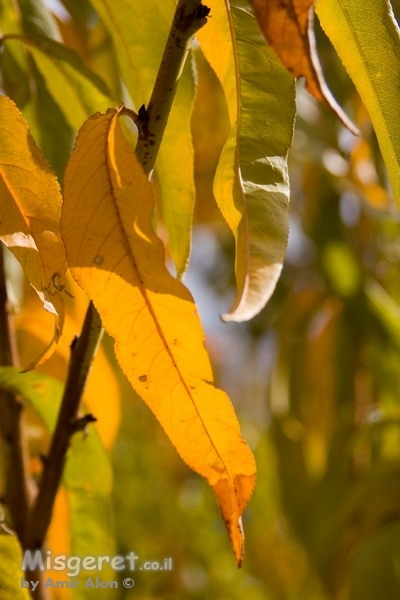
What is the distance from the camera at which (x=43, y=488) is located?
64 cm

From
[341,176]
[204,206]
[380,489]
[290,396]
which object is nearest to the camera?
[380,489]

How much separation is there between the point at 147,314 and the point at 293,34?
159 millimetres

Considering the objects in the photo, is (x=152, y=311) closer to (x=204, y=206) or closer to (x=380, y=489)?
(x=380, y=489)

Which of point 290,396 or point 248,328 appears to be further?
point 248,328

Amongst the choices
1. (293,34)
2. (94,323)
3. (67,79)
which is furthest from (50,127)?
(293,34)

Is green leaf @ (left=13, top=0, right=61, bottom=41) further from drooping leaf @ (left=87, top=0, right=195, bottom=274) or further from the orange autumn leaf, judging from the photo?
the orange autumn leaf

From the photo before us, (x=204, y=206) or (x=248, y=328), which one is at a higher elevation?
(x=204, y=206)

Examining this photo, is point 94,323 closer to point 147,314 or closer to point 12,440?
point 147,314

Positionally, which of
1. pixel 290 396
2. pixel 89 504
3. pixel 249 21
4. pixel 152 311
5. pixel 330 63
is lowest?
pixel 290 396

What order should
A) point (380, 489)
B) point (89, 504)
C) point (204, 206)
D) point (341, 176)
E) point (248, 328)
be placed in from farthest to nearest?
point (248, 328) < point (204, 206) < point (341, 176) < point (380, 489) < point (89, 504)

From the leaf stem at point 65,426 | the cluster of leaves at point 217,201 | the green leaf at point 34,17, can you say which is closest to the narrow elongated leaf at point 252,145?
the cluster of leaves at point 217,201

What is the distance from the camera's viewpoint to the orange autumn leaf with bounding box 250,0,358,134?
34cm

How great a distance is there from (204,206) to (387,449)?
0.61 metres

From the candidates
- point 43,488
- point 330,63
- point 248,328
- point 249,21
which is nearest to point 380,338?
point 330,63
